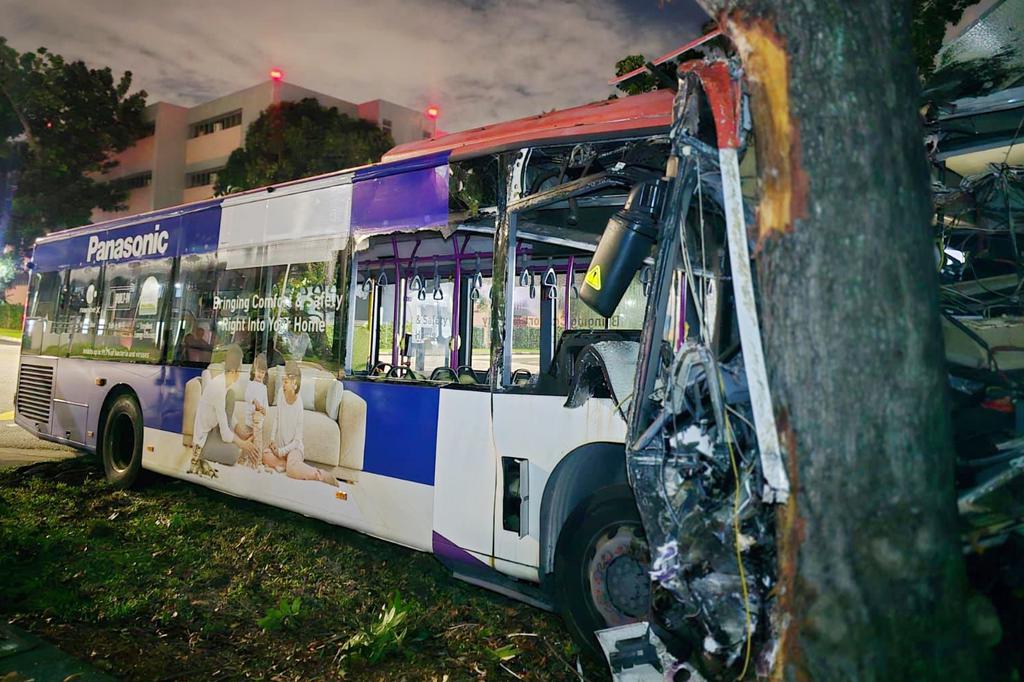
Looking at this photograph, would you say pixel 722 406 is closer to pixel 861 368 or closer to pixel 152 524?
pixel 861 368

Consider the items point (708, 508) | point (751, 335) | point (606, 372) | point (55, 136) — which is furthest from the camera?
point (55, 136)

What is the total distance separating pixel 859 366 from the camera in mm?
2295

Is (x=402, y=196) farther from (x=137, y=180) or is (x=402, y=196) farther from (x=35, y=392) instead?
(x=137, y=180)

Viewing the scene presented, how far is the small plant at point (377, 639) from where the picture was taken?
3.77 m

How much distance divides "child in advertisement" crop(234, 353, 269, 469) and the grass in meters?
0.70

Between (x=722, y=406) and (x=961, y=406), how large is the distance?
5.19ft

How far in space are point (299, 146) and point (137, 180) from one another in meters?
23.0

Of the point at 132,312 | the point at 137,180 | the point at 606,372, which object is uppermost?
the point at 137,180

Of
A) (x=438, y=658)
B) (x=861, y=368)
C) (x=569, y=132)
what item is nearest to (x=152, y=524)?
(x=438, y=658)

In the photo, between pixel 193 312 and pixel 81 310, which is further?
pixel 81 310

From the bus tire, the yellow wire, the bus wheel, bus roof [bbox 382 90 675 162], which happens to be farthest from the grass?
bus roof [bbox 382 90 675 162]

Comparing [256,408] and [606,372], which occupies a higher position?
[606,372]

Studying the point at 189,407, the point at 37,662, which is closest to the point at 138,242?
the point at 189,407

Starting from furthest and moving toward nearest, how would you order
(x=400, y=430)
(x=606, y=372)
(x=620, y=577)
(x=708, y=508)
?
(x=400, y=430), (x=606, y=372), (x=620, y=577), (x=708, y=508)
